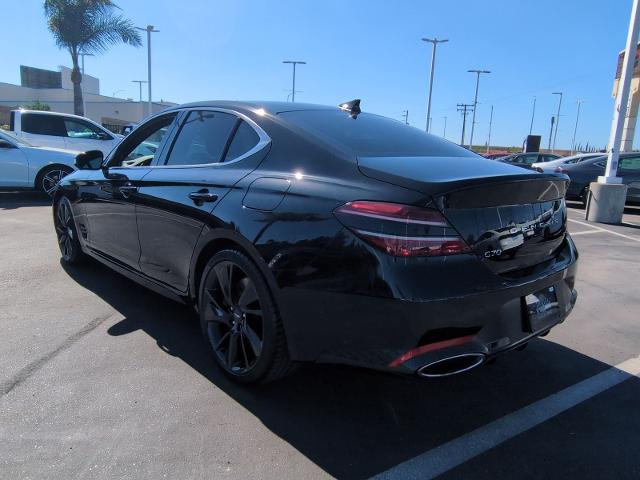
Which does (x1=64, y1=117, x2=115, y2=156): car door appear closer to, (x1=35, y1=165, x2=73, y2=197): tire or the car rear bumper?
(x1=35, y1=165, x2=73, y2=197): tire

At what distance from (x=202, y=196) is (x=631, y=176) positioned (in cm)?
1236

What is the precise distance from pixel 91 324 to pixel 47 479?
178 centimetres

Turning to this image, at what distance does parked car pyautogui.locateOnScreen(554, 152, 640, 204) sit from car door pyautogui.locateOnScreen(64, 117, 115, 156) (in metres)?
11.5

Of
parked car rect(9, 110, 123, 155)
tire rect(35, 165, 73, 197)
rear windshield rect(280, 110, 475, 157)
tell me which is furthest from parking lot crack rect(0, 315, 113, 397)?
parked car rect(9, 110, 123, 155)

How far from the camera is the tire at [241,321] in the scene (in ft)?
8.37

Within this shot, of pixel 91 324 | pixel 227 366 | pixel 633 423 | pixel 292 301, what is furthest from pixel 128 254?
pixel 633 423

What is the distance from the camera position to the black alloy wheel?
5030 millimetres

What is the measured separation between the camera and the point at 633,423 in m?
2.62

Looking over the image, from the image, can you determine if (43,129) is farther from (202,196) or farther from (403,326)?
(403,326)

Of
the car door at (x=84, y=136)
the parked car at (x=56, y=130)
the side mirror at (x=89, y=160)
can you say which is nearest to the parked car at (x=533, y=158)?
the car door at (x=84, y=136)

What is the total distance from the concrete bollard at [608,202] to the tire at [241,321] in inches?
372

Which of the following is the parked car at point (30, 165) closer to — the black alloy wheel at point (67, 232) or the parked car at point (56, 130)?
the parked car at point (56, 130)

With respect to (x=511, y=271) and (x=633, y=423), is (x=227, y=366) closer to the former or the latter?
(x=511, y=271)

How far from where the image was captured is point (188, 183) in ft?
10.4
